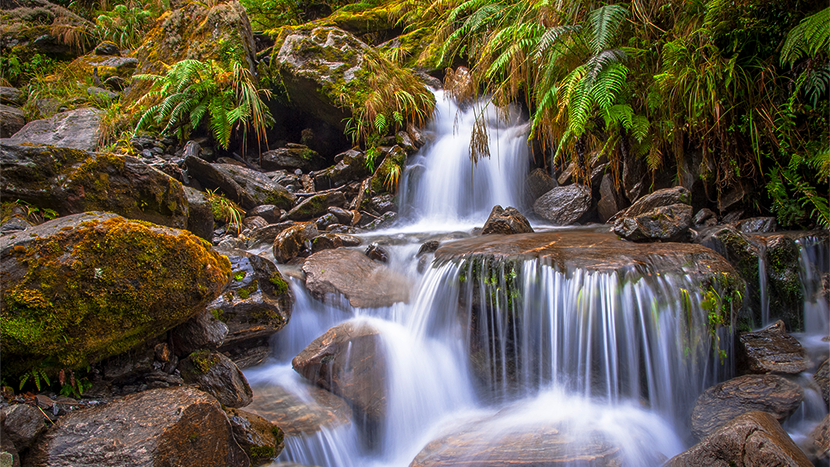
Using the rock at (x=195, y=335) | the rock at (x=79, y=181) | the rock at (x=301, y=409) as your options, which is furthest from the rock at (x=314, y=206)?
the rock at (x=195, y=335)

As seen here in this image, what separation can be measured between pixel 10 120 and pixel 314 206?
649 centimetres

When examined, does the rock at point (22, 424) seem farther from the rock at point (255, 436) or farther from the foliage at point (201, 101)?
the foliage at point (201, 101)

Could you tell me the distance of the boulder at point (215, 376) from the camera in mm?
2283

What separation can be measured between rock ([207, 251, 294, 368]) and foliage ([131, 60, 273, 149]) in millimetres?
4474

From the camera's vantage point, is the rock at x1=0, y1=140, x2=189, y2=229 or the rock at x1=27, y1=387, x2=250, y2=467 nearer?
the rock at x1=27, y1=387, x2=250, y2=467

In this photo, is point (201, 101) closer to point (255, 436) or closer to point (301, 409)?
point (301, 409)

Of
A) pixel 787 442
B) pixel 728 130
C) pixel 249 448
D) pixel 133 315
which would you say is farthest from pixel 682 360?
pixel 133 315

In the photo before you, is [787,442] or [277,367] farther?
[277,367]

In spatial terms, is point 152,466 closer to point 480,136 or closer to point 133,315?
point 133,315

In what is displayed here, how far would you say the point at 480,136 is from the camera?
5.52 meters

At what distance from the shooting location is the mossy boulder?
165 cm

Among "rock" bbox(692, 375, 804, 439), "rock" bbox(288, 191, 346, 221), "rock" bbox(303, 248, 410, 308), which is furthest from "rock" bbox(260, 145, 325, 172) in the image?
"rock" bbox(692, 375, 804, 439)

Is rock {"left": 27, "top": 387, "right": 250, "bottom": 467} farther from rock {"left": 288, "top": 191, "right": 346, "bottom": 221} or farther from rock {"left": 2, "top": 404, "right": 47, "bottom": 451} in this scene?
rock {"left": 288, "top": 191, "right": 346, "bottom": 221}

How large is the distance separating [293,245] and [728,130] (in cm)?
520
